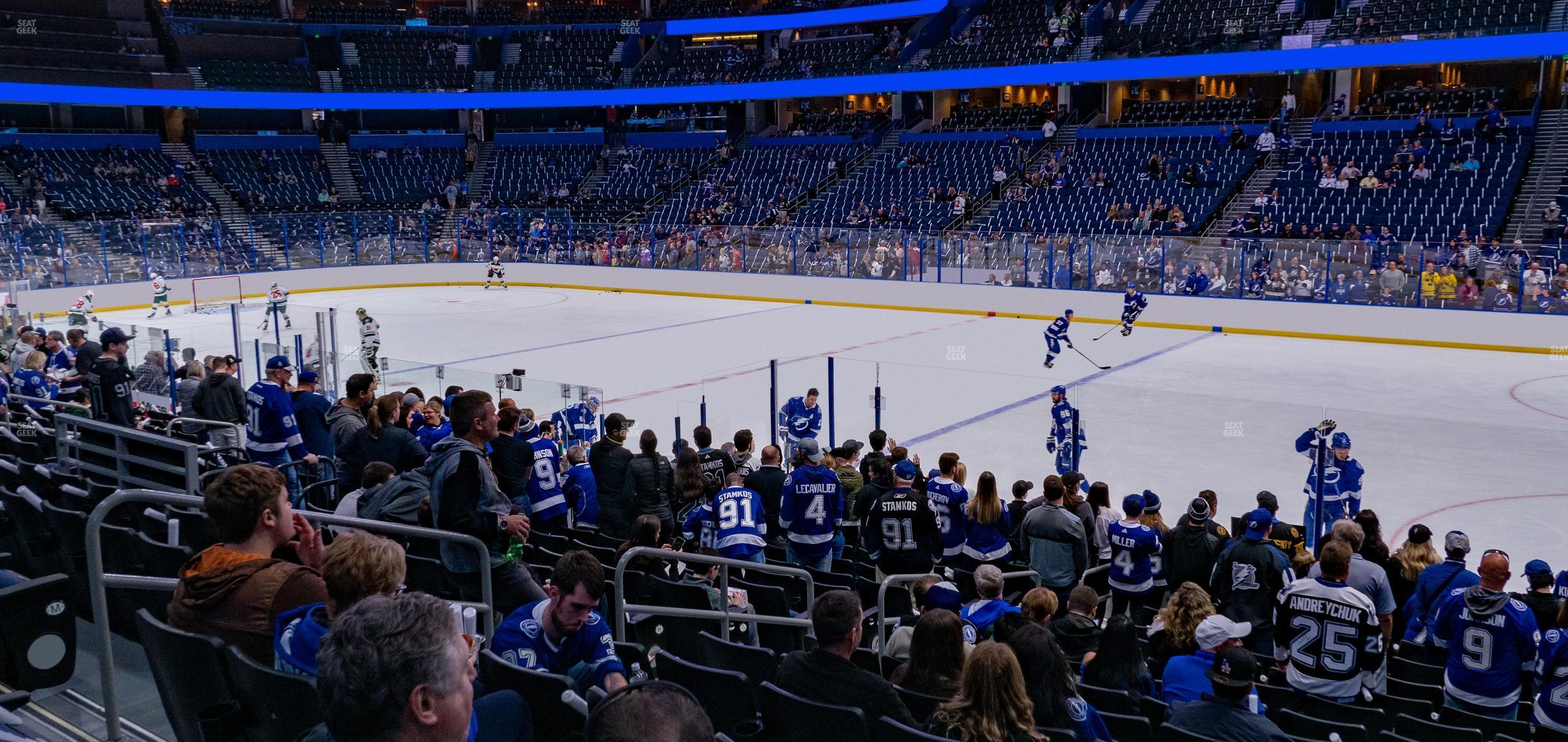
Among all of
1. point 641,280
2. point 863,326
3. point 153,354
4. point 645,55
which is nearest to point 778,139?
point 645,55

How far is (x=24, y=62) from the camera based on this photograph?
3906 centimetres

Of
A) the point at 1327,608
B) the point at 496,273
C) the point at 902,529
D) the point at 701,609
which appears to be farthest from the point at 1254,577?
Answer: the point at 496,273

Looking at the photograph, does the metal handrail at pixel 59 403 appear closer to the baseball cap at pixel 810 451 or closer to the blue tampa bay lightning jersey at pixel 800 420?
the baseball cap at pixel 810 451

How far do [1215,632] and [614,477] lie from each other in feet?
16.2

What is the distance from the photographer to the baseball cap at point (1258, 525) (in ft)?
22.9

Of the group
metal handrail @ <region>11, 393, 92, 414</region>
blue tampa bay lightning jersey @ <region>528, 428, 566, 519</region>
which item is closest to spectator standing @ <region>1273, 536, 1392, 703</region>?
blue tampa bay lightning jersey @ <region>528, 428, 566, 519</region>

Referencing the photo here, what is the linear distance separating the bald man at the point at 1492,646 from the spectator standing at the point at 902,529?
3.10 m

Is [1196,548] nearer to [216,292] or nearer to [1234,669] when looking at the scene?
[1234,669]

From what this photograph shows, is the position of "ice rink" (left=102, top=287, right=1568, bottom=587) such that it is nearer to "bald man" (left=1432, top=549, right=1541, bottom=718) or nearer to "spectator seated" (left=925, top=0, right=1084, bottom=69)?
"bald man" (left=1432, top=549, right=1541, bottom=718)

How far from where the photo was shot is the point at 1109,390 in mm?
17703

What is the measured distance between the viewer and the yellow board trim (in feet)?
71.4

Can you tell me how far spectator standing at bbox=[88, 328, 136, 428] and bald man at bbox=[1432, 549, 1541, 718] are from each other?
1044 cm

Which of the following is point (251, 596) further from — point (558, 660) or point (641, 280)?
point (641, 280)

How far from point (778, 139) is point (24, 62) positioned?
25.3 m
